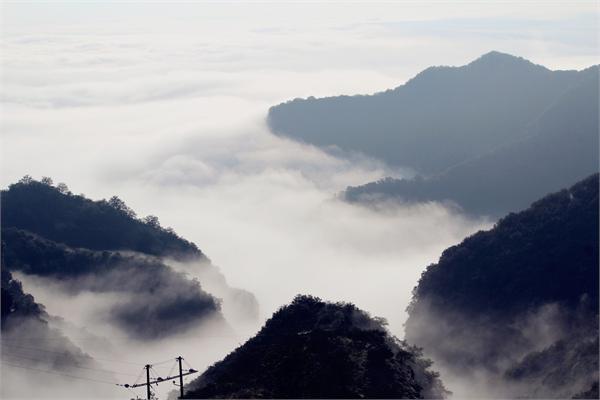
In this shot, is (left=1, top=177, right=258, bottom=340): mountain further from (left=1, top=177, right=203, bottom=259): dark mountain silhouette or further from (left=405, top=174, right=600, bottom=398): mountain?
(left=405, top=174, right=600, bottom=398): mountain

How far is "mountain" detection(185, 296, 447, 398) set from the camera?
50531mm

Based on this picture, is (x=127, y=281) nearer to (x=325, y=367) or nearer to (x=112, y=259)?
(x=112, y=259)

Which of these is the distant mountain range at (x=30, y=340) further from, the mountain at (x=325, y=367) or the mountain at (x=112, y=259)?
the mountain at (x=325, y=367)

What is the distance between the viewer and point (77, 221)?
10238 centimetres

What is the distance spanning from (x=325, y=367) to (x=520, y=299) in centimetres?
3210

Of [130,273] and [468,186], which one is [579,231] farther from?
[468,186]

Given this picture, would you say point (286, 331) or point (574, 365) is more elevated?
point (286, 331)

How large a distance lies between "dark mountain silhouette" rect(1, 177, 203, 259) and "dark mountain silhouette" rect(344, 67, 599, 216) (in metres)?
65.7

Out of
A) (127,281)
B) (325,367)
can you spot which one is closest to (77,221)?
(127,281)

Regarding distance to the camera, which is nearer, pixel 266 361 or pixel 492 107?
pixel 266 361

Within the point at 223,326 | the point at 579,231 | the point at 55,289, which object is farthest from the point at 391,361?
the point at 55,289

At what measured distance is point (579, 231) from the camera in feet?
267

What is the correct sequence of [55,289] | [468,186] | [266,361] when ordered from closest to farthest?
[266,361], [55,289], [468,186]

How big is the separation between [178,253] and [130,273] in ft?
35.5
